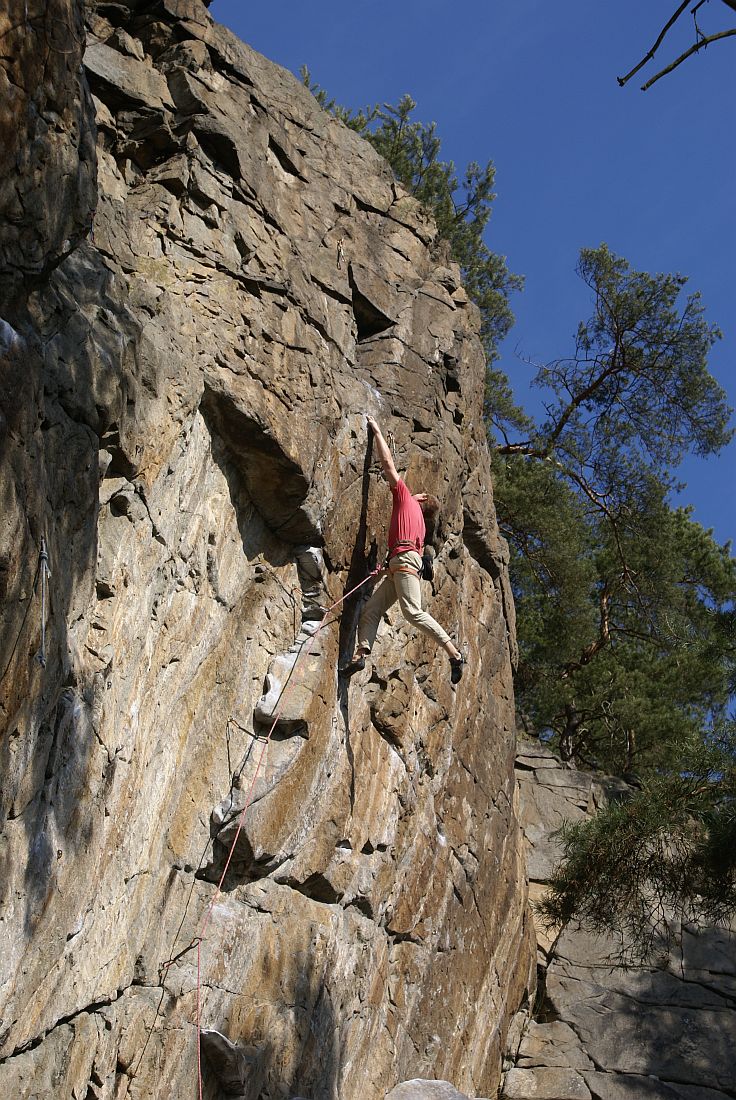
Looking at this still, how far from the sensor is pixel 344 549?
25.3ft

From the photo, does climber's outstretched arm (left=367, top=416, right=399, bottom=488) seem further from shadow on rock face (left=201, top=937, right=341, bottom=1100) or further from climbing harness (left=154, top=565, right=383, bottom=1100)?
shadow on rock face (left=201, top=937, right=341, bottom=1100)

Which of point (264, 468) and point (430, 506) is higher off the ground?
point (430, 506)

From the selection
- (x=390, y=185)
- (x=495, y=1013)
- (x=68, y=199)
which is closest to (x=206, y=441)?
(x=68, y=199)

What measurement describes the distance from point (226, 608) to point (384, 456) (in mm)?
1915

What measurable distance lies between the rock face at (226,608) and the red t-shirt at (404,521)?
0.23 m

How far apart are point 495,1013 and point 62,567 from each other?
20.6 ft

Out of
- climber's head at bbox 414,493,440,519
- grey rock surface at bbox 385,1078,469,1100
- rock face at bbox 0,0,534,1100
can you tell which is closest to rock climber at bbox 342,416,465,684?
rock face at bbox 0,0,534,1100

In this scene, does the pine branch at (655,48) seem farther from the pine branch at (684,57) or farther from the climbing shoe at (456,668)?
the climbing shoe at (456,668)

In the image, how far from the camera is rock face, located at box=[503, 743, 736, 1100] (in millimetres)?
9383

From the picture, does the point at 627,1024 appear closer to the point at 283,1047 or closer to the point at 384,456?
the point at 283,1047

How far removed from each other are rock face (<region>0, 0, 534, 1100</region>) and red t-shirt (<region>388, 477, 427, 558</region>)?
0.76ft

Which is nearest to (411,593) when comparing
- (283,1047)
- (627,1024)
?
(283,1047)

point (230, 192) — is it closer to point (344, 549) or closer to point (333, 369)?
point (333, 369)

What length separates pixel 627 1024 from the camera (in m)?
9.96
